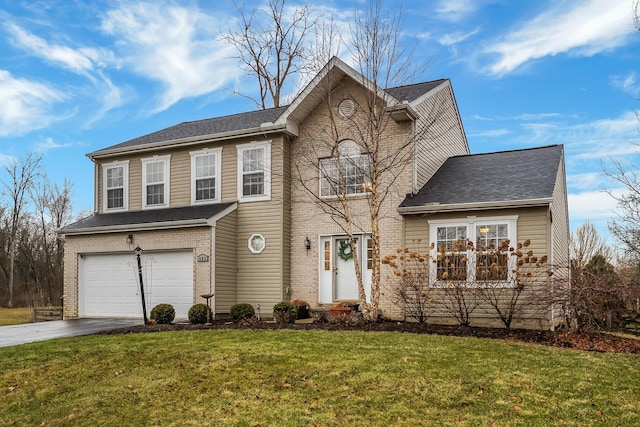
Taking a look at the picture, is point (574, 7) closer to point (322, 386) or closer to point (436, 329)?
point (436, 329)

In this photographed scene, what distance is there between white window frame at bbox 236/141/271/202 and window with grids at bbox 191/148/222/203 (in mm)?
759

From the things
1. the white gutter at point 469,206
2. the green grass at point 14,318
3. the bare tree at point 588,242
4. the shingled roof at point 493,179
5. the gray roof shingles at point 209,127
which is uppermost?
the gray roof shingles at point 209,127

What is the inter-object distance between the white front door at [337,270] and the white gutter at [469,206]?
170cm

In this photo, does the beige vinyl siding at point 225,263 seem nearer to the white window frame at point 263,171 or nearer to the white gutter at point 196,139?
the white window frame at point 263,171

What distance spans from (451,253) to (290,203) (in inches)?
203

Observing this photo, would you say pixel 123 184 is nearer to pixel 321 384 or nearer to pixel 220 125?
pixel 220 125

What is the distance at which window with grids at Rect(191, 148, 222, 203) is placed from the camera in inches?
664

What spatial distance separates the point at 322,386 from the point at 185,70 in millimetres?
14494

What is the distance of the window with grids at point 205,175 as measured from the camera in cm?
1686

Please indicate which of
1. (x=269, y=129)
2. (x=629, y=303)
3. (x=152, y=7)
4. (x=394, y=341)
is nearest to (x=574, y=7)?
(x=629, y=303)

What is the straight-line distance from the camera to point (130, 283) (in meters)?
16.5

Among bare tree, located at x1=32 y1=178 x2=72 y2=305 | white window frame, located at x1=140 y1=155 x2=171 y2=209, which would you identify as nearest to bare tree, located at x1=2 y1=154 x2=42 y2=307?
bare tree, located at x1=32 y1=178 x2=72 y2=305

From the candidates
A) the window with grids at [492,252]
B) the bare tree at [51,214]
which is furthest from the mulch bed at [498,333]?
the bare tree at [51,214]

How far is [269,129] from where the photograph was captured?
51.8ft
